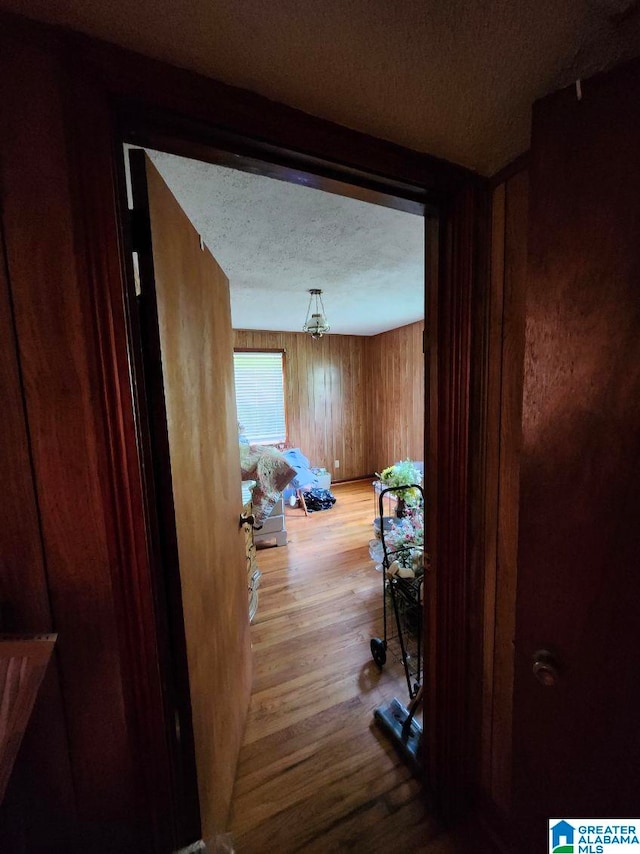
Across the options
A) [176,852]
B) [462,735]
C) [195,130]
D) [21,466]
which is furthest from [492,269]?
[176,852]

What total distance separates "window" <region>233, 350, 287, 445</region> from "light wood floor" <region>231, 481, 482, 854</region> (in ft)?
8.43

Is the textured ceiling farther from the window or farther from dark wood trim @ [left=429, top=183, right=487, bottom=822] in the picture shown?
the window

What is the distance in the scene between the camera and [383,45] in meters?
0.60

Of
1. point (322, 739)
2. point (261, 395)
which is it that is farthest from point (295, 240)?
point (261, 395)

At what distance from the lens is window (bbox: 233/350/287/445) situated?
4.70m

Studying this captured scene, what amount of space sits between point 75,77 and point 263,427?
14.4ft

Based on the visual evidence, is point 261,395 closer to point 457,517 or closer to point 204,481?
point 204,481

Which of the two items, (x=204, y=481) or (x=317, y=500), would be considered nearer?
(x=204, y=481)

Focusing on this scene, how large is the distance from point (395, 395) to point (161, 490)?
4.57 meters

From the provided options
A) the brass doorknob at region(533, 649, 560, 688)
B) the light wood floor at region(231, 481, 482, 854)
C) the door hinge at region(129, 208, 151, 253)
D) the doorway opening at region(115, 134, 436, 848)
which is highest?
the door hinge at region(129, 208, 151, 253)

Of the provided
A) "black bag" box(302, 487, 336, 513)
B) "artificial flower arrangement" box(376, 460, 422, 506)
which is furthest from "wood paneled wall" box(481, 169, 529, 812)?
"black bag" box(302, 487, 336, 513)

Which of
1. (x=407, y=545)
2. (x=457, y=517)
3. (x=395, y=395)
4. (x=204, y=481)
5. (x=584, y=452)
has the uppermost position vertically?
(x=395, y=395)

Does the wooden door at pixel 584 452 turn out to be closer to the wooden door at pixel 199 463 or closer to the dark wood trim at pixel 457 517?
the dark wood trim at pixel 457 517

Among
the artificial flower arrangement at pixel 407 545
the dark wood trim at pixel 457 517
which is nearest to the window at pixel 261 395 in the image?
the artificial flower arrangement at pixel 407 545
